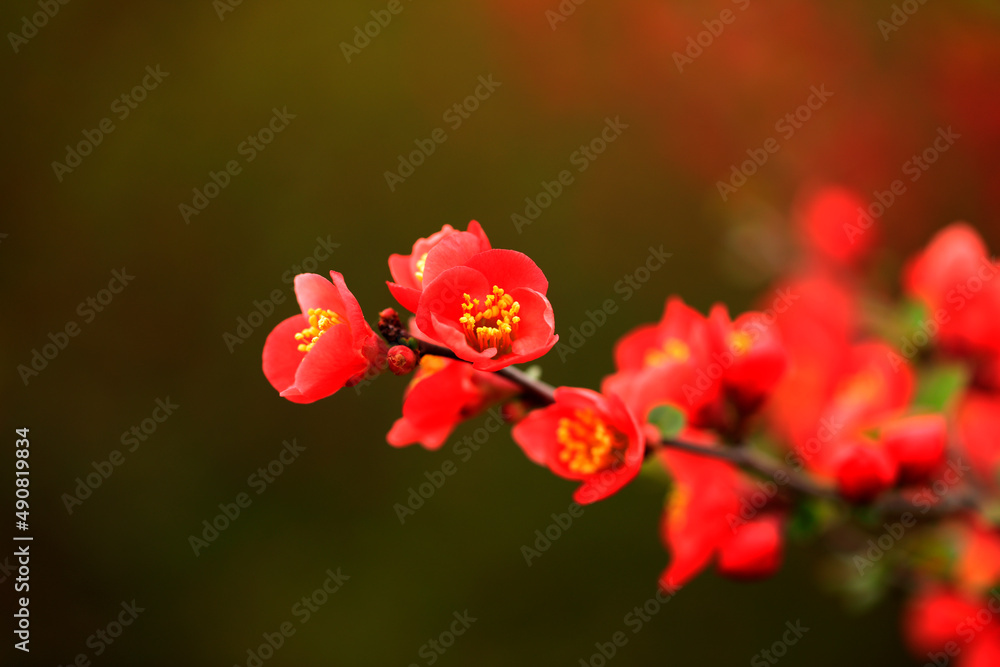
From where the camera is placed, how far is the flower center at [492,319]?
510 mm

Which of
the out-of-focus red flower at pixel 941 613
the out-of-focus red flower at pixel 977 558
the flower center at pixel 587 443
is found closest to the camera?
the flower center at pixel 587 443

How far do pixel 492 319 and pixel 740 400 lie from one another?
12.0 inches

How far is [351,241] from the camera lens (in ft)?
6.97

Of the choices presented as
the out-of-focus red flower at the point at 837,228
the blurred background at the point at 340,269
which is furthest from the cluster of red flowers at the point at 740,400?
the blurred background at the point at 340,269

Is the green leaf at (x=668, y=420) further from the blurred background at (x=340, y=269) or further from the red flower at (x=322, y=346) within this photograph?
the blurred background at (x=340, y=269)

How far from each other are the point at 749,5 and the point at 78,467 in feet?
7.59

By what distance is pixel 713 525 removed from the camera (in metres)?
Answer: 0.76

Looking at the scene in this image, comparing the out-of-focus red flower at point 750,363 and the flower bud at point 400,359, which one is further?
the out-of-focus red flower at point 750,363

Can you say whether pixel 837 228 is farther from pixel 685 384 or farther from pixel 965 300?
pixel 685 384

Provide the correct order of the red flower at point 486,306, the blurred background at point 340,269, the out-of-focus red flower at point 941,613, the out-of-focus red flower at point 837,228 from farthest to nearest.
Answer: the blurred background at point 340,269 → the out-of-focus red flower at point 837,228 → the out-of-focus red flower at point 941,613 → the red flower at point 486,306

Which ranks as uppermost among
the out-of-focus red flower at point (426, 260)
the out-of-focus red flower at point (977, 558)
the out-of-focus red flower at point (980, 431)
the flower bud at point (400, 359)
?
the out-of-focus red flower at point (426, 260)

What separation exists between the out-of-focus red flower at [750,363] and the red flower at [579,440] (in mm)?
134

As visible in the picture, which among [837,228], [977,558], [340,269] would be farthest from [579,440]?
[340,269]

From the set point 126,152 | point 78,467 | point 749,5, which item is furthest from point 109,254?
point 749,5
